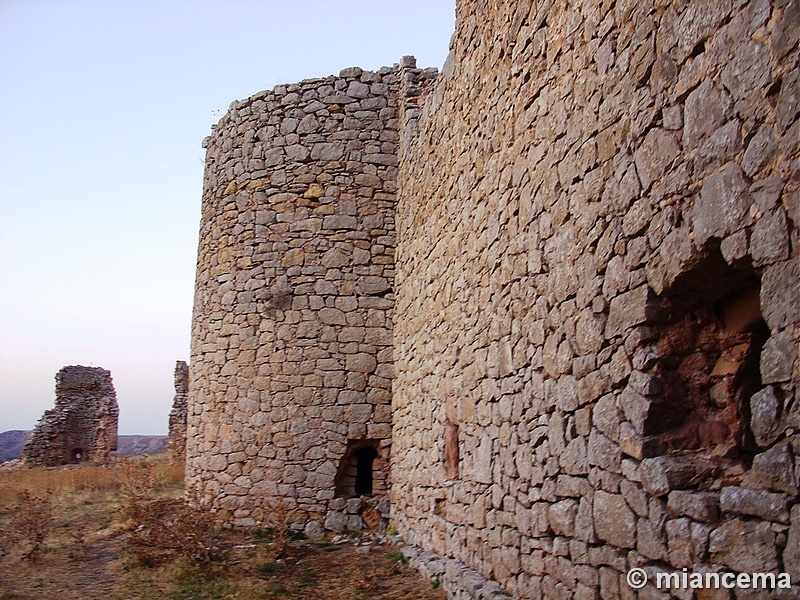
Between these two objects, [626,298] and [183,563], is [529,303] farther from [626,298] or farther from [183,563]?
[183,563]

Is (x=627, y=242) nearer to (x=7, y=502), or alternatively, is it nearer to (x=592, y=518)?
(x=592, y=518)

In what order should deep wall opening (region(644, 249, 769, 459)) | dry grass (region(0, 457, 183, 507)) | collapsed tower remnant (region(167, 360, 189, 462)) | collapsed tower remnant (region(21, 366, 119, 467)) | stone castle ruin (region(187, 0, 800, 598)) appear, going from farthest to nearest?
collapsed tower remnant (region(21, 366, 119, 467)) → collapsed tower remnant (region(167, 360, 189, 462)) → dry grass (region(0, 457, 183, 507)) → deep wall opening (region(644, 249, 769, 459)) → stone castle ruin (region(187, 0, 800, 598))

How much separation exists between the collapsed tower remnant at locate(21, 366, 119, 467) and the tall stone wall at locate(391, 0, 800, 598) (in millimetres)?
17405

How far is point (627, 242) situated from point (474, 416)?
8.67 feet

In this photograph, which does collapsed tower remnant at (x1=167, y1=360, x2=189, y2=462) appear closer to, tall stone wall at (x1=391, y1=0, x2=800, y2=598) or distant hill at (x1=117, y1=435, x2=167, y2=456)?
tall stone wall at (x1=391, y1=0, x2=800, y2=598)

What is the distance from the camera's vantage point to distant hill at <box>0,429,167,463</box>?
4400 cm

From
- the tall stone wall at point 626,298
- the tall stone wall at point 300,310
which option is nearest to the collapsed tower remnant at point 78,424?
the tall stone wall at point 300,310

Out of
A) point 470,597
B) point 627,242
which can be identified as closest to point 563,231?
point 627,242

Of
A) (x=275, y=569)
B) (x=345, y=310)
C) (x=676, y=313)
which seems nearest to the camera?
(x=676, y=313)

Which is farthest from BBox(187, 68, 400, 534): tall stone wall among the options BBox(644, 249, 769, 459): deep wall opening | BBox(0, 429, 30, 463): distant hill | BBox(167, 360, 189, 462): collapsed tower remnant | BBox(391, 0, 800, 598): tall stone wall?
BBox(0, 429, 30, 463): distant hill

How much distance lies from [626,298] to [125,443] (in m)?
48.5

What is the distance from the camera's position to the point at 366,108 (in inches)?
383

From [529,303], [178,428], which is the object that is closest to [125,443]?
[178,428]

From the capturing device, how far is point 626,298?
11.5 ft
